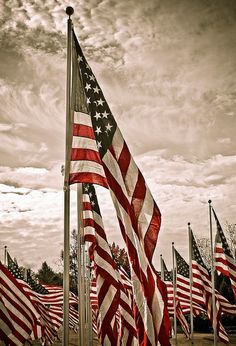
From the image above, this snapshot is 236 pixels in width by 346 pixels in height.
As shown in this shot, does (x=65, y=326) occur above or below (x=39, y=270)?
below

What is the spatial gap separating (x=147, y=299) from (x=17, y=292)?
7308 mm

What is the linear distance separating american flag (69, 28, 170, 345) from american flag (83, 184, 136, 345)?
14.0 feet

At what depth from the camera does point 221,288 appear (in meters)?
38.6

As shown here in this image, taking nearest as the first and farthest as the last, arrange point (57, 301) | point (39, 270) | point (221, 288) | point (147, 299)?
point (147, 299) < point (57, 301) < point (221, 288) < point (39, 270)

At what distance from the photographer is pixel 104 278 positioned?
36.3 ft

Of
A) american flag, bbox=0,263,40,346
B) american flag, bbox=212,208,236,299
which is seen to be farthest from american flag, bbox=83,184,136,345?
american flag, bbox=212,208,236,299

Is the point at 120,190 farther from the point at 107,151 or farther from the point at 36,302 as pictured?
the point at 36,302

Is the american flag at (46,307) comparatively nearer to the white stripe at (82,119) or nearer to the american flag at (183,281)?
the american flag at (183,281)

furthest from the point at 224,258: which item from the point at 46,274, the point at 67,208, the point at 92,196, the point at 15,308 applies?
the point at 46,274

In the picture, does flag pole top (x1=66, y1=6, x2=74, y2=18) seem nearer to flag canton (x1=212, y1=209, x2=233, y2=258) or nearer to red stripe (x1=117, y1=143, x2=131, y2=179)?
red stripe (x1=117, y1=143, x2=131, y2=179)

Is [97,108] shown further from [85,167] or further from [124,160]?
[85,167]

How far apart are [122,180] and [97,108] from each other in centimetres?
125

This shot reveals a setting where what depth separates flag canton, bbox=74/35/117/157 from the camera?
716 centimetres

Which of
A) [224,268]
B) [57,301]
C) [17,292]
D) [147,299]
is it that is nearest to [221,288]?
[57,301]
